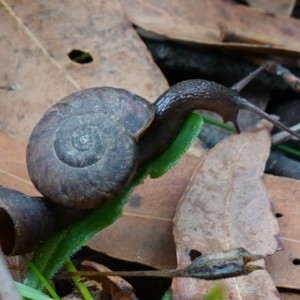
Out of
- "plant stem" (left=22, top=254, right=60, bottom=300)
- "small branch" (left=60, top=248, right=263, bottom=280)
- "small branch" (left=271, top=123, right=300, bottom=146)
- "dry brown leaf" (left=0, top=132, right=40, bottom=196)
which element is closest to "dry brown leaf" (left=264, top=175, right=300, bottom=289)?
"small branch" (left=271, top=123, right=300, bottom=146)

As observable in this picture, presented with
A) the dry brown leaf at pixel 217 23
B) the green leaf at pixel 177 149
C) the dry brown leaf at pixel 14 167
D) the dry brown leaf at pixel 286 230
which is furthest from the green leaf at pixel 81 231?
the dry brown leaf at pixel 217 23

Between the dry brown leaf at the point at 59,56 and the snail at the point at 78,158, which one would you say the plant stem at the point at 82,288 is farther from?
the dry brown leaf at the point at 59,56

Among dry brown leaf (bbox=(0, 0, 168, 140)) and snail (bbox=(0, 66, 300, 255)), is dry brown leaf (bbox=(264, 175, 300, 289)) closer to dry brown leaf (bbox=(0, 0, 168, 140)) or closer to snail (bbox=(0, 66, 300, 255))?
snail (bbox=(0, 66, 300, 255))

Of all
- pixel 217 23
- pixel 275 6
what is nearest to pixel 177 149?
pixel 217 23

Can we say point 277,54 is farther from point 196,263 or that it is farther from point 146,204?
point 196,263

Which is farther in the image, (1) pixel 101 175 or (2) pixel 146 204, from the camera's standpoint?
(2) pixel 146 204

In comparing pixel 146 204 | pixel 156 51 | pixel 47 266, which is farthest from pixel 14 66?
pixel 47 266
